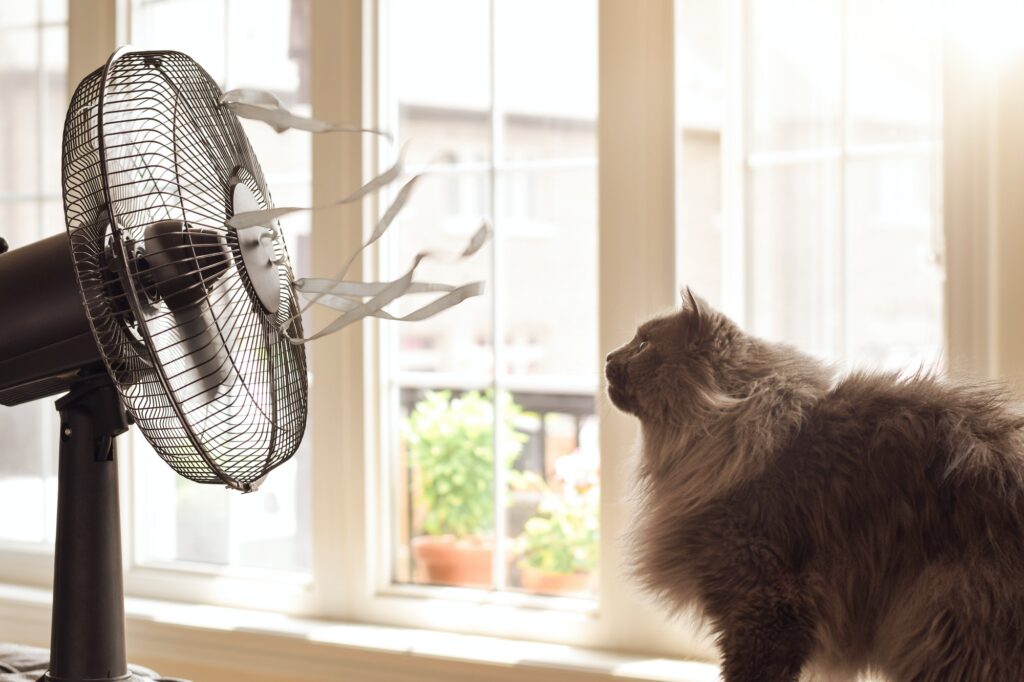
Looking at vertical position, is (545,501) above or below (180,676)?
above

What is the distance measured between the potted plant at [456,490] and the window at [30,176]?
38.1 inches

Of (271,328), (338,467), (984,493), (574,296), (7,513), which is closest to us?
(984,493)

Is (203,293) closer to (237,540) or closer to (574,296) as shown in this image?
(237,540)

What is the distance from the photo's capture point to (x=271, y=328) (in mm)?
1148

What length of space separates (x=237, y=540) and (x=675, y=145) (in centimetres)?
128

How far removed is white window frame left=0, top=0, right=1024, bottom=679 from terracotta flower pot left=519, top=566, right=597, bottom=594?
94 mm

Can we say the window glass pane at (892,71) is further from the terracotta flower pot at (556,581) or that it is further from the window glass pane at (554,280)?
the terracotta flower pot at (556,581)

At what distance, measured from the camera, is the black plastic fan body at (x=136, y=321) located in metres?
0.99

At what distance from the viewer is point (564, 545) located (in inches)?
80.8

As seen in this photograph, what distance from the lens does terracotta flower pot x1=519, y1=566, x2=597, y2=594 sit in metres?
2.01

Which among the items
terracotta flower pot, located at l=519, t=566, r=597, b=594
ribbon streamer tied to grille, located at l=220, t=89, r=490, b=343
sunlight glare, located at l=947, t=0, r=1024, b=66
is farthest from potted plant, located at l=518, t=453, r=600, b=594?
sunlight glare, located at l=947, t=0, r=1024, b=66

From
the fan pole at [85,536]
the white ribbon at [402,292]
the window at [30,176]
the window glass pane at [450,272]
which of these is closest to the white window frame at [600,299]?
the window at [30,176]

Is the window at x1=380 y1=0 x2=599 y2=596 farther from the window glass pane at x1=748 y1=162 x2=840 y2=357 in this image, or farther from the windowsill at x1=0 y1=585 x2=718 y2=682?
the window glass pane at x1=748 y1=162 x2=840 y2=357

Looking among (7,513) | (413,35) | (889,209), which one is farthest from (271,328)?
(889,209)
